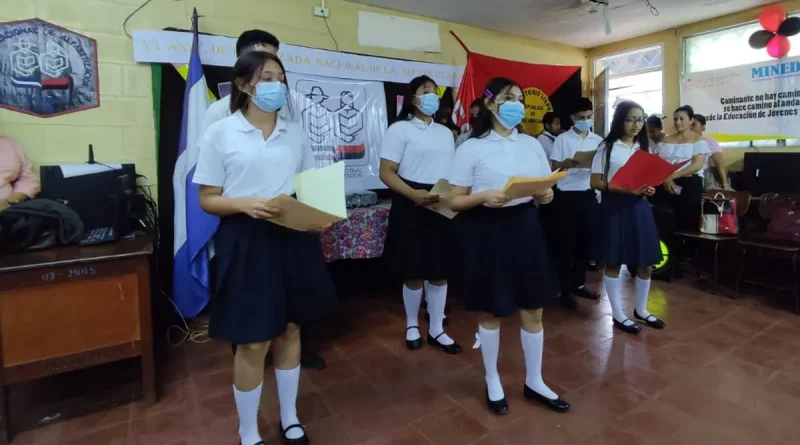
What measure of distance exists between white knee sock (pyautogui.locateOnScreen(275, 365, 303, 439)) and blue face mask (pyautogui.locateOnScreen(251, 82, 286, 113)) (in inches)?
37.4

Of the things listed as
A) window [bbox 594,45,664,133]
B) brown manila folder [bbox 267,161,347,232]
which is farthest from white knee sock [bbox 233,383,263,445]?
window [bbox 594,45,664,133]

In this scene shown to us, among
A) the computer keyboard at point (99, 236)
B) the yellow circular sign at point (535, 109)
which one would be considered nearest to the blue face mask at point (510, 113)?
the computer keyboard at point (99, 236)

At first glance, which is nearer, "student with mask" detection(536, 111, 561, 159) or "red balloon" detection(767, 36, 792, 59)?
"red balloon" detection(767, 36, 792, 59)

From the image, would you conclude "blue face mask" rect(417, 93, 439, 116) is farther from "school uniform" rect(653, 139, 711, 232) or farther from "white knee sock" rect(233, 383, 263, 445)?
"school uniform" rect(653, 139, 711, 232)

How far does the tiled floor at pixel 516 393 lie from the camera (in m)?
1.88

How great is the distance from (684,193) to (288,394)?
3932 millimetres

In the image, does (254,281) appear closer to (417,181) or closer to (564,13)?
(417,181)

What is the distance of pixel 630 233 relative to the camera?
9.20 ft

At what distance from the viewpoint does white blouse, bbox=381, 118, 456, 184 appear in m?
2.52

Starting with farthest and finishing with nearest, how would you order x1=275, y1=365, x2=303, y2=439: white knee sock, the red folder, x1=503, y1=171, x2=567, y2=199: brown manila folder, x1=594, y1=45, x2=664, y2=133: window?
x1=594, y1=45, x2=664, y2=133: window < the red folder < x1=275, y1=365, x2=303, y2=439: white knee sock < x1=503, y1=171, x2=567, y2=199: brown manila folder

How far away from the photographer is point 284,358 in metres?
1.69

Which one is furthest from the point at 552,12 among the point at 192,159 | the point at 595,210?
the point at 192,159

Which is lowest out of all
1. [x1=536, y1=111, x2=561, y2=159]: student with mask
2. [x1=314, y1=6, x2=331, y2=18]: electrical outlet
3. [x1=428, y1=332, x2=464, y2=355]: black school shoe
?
[x1=428, y1=332, x2=464, y2=355]: black school shoe

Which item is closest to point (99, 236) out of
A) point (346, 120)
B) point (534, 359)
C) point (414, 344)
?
point (414, 344)
